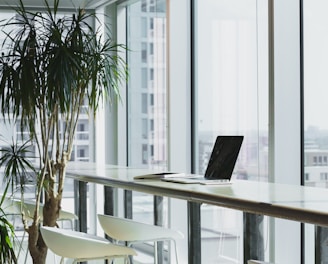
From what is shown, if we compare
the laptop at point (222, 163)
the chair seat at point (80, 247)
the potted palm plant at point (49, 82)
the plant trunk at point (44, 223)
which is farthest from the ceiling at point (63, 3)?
the chair seat at point (80, 247)

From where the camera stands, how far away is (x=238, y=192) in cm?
293

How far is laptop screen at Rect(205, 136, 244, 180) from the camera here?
3.46m

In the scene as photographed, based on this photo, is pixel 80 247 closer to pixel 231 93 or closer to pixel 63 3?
pixel 231 93

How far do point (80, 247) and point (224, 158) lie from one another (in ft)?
2.72

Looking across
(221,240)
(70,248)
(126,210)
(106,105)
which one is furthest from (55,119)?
(106,105)

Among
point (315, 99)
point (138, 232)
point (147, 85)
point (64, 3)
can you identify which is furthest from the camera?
point (64, 3)

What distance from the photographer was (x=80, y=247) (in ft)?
10.6

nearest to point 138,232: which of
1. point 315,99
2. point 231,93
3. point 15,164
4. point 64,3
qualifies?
point 15,164

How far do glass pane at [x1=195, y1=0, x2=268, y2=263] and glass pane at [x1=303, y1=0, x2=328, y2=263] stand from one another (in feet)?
1.17

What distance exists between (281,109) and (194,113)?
154 cm

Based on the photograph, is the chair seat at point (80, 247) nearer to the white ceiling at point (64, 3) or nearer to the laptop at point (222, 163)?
the laptop at point (222, 163)

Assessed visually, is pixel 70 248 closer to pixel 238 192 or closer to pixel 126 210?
pixel 238 192

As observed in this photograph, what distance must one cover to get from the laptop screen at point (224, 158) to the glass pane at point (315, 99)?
0.58 metres

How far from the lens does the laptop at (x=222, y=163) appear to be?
345 cm
